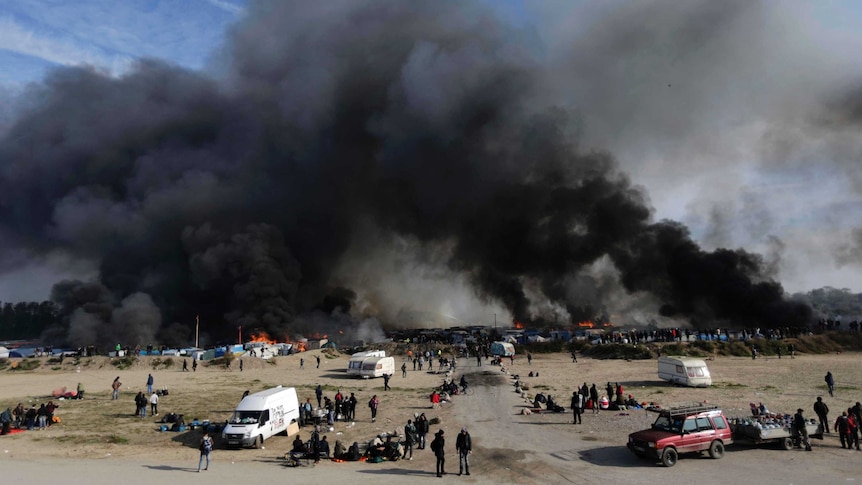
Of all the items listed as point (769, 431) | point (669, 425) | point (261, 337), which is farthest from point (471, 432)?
point (261, 337)

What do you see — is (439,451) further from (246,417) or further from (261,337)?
(261,337)

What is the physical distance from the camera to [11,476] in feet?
52.5

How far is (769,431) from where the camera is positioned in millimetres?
16969

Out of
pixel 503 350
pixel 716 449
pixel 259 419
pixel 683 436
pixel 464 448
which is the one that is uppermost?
pixel 503 350

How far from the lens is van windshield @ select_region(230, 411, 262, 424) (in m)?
20.2

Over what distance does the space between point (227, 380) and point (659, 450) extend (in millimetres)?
38465

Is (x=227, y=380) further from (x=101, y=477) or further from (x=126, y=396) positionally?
(x=101, y=477)

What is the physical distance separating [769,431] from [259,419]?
18788 mm

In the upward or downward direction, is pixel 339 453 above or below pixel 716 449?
below

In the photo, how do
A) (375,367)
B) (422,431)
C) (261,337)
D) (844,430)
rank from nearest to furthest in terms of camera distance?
(844,430) < (422,431) < (375,367) < (261,337)

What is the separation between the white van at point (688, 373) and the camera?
109 ft

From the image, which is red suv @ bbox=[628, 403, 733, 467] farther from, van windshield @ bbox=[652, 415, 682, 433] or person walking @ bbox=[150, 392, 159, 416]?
person walking @ bbox=[150, 392, 159, 416]

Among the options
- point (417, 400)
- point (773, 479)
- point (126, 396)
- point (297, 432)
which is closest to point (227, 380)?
point (126, 396)

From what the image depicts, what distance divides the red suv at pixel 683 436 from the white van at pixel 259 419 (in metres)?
14.0
